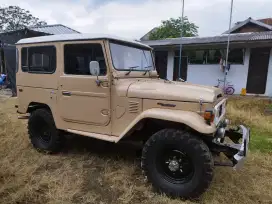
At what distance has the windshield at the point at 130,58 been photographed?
3.32 meters

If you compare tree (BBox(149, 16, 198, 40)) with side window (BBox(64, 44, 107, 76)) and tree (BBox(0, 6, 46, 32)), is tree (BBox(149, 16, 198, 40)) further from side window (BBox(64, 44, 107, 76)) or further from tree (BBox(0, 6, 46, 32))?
side window (BBox(64, 44, 107, 76))

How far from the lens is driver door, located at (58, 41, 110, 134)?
10.8ft

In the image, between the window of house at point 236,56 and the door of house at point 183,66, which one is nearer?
the window of house at point 236,56

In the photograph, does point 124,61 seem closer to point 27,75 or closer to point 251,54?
→ point 27,75

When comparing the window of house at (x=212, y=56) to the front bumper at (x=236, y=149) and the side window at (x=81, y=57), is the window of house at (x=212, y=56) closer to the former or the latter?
the front bumper at (x=236, y=149)

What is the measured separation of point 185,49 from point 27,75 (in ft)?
34.7

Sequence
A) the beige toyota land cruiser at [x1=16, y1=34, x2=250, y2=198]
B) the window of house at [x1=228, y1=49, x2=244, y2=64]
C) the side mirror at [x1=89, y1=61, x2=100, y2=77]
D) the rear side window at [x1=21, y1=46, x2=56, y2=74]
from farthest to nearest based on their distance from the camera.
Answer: the window of house at [x1=228, y1=49, x2=244, y2=64] < the rear side window at [x1=21, y1=46, x2=56, y2=74] < the side mirror at [x1=89, y1=61, x2=100, y2=77] < the beige toyota land cruiser at [x1=16, y1=34, x2=250, y2=198]

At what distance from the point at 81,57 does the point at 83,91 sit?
52 cm

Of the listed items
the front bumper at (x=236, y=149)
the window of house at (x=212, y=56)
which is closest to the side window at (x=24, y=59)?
the front bumper at (x=236, y=149)

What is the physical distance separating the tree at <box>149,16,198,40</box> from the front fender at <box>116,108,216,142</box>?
81.4 ft

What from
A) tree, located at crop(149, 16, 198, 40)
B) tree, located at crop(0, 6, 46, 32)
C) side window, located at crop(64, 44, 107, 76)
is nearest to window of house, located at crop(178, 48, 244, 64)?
side window, located at crop(64, 44, 107, 76)

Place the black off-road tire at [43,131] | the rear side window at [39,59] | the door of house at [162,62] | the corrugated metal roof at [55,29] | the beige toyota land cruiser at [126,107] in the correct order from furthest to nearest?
the door of house at [162,62] → the corrugated metal roof at [55,29] → the black off-road tire at [43,131] → the rear side window at [39,59] → the beige toyota land cruiser at [126,107]

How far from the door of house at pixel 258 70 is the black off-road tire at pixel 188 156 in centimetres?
1061

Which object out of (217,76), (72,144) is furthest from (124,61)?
(217,76)
